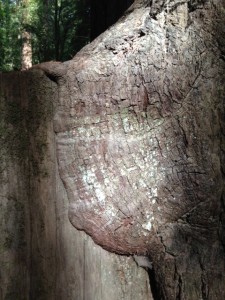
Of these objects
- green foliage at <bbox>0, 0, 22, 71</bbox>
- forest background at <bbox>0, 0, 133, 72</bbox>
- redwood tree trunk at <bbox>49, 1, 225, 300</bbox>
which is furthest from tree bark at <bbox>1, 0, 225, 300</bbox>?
green foliage at <bbox>0, 0, 22, 71</bbox>

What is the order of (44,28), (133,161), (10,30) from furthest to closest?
(10,30) → (44,28) → (133,161)

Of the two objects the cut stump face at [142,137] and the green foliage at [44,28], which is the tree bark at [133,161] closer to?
the cut stump face at [142,137]

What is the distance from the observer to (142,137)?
117 cm

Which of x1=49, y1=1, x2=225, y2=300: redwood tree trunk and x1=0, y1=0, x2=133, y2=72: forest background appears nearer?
x1=49, y1=1, x2=225, y2=300: redwood tree trunk

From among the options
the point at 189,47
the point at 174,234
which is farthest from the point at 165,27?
the point at 174,234

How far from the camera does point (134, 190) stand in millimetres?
1161

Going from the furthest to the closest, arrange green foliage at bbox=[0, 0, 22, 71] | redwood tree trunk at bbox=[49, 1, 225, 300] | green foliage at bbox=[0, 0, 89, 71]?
1. green foliage at bbox=[0, 0, 22, 71]
2. green foliage at bbox=[0, 0, 89, 71]
3. redwood tree trunk at bbox=[49, 1, 225, 300]

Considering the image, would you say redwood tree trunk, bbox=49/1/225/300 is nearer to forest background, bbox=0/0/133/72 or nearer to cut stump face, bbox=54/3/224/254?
cut stump face, bbox=54/3/224/254

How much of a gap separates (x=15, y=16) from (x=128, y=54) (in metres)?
11.8

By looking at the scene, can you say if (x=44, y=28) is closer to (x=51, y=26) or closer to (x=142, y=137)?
(x=51, y=26)

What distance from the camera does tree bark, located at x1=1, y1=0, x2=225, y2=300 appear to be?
45.3 inches

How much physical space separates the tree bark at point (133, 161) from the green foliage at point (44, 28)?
408 cm

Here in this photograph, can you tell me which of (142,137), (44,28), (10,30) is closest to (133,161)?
(142,137)

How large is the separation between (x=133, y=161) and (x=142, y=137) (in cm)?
8
